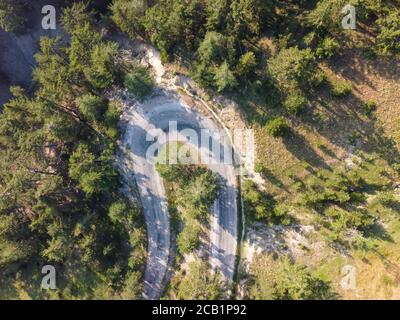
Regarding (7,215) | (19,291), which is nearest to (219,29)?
(7,215)

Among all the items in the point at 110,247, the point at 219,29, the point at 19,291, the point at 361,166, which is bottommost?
the point at 19,291

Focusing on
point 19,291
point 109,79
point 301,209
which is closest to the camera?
→ point 301,209

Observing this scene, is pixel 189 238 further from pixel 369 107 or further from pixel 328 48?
pixel 328 48

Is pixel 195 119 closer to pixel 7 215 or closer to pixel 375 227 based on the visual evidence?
pixel 375 227

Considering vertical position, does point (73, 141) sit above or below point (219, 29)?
below

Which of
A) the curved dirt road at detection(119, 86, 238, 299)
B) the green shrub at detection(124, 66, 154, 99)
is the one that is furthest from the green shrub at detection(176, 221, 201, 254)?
→ the green shrub at detection(124, 66, 154, 99)

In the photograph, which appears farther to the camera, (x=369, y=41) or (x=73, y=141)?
(x=73, y=141)

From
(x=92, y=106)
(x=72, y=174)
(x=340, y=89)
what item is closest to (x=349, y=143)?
(x=340, y=89)

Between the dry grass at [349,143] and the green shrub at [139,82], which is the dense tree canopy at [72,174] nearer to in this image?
the green shrub at [139,82]
